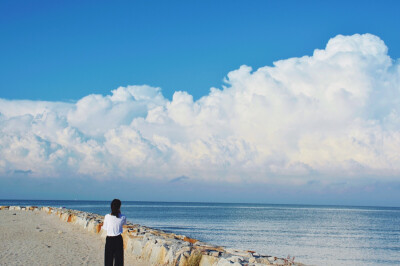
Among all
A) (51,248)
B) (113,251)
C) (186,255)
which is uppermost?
(113,251)

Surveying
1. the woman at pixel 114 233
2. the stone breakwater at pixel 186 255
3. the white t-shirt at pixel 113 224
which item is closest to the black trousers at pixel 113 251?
the woman at pixel 114 233

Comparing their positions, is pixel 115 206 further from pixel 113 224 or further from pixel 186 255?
pixel 186 255

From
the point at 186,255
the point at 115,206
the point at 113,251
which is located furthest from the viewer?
the point at 186,255

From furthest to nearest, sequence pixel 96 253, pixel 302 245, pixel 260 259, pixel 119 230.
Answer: pixel 302 245 → pixel 96 253 → pixel 260 259 → pixel 119 230

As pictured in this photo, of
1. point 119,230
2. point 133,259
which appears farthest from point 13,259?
point 119,230

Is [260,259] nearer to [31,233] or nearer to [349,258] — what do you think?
[349,258]

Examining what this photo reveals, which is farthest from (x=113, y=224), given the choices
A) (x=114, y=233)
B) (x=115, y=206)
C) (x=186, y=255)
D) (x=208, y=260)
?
(x=186, y=255)

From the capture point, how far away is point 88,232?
20.1m

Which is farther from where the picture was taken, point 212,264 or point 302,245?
point 302,245

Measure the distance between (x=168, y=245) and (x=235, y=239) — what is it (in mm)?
14241

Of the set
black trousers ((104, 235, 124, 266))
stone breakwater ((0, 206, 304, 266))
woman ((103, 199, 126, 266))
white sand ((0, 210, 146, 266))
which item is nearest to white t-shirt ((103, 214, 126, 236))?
woman ((103, 199, 126, 266))

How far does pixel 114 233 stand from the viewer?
26.4 ft

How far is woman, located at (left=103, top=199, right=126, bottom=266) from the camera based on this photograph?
26.2ft

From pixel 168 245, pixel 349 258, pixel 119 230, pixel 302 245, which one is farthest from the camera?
pixel 302 245
